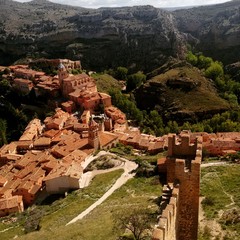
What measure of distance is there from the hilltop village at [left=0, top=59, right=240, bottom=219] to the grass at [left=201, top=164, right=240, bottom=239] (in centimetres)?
699

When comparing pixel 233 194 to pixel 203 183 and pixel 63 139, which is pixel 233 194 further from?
pixel 63 139

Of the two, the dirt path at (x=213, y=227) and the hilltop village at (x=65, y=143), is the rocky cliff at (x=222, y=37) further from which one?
the dirt path at (x=213, y=227)

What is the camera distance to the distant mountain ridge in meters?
146

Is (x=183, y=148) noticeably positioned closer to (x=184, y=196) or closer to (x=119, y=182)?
(x=184, y=196)

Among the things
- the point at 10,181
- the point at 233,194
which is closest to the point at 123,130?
the point at 10,181

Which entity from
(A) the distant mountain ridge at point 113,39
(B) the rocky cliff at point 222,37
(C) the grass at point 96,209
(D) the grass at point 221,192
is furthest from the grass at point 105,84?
(D) the grass at point 221,192

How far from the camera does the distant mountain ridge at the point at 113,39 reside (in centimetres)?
14588

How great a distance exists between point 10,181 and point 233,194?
3479cm

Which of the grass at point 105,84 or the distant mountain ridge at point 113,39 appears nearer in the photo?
the grass at point 105,84

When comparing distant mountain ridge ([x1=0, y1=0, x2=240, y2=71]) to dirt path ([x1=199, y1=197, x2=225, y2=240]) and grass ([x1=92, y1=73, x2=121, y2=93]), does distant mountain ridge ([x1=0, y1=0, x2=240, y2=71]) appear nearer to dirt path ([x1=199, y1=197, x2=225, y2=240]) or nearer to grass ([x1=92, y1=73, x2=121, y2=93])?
grass ([x1=92, y1=73, x2=121, y2=93])

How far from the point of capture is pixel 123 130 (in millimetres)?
73062

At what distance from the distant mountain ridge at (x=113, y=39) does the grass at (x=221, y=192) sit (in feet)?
327

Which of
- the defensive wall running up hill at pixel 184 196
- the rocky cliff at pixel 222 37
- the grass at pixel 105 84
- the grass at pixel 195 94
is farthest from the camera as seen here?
the rocky cliff at pixel 222 37

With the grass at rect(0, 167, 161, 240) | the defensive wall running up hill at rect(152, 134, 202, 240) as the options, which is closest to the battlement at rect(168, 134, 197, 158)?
the defensive wall running up hill at rect(152, 134, 202, 240)
